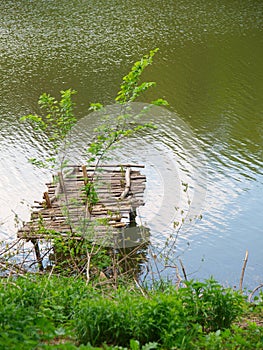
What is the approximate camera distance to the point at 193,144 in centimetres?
1176

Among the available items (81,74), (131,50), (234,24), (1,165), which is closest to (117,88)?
(81,74)

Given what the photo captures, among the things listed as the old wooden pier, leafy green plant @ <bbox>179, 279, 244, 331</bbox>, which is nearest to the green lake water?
the old wooden pier

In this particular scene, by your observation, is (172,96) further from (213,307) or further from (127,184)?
(213,307)

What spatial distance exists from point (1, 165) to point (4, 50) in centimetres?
722

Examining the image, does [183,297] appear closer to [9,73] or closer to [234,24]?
[9,73]

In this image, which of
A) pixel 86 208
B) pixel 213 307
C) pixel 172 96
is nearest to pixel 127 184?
pixel 86 208

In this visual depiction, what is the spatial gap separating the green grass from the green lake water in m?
3.35

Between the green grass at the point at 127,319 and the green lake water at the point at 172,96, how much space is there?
3349 mm

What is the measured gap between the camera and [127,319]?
171 inches

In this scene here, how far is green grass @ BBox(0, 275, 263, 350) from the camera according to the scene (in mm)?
4113

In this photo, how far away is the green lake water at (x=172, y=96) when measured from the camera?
30.3 ft

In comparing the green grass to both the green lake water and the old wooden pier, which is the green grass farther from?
the green lake water

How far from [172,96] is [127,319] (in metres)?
9.96

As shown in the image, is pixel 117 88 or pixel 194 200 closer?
pixel 194 200
